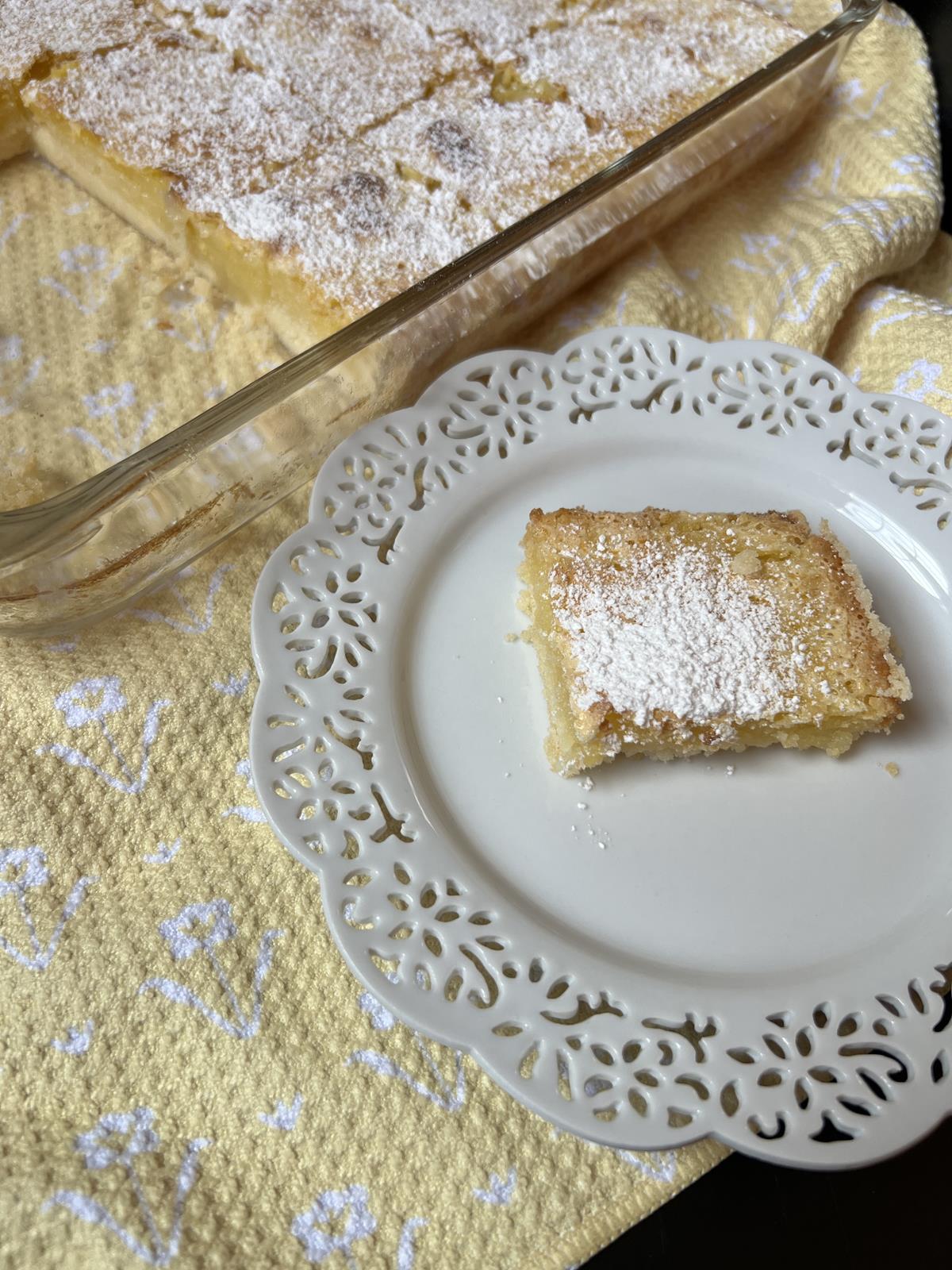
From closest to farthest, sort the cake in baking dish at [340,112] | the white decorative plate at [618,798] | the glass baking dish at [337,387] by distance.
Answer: the white decorative plate at [618,798]
the glass baking dish at [337,387]
the cake in baking dish at [340,112]

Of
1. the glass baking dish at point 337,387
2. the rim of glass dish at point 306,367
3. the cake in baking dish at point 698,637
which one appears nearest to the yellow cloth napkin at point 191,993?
the glass baking dish at point 337,387

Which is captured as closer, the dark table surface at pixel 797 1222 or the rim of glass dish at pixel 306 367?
the dark table surface at pixel 797 1222

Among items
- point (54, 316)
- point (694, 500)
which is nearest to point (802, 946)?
point (694, 500)

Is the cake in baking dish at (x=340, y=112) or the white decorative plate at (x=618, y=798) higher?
the cake in baking dish at (x=340, y=112)

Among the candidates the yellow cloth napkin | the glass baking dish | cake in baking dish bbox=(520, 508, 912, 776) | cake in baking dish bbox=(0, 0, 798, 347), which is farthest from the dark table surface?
cake in baking dish bbox=(0, 0, 798, 347)

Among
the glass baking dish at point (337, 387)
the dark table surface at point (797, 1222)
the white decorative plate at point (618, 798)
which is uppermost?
the glass baking dish at point (337, 387)

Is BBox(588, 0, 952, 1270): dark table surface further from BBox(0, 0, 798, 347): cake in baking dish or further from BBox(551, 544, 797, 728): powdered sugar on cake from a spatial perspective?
BBox(0, 0, 798, 347): cake in baking dish

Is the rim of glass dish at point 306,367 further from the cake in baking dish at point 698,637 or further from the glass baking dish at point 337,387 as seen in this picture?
the cake in baking dish at point 698,637
